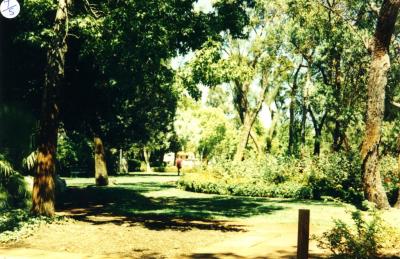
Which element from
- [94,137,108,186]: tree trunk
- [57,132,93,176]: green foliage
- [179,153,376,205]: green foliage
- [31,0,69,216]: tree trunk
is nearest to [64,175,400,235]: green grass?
[31,0,69,216]: tree trunk

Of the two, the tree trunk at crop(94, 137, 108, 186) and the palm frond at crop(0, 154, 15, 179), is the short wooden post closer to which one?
the palm frond at crop(0, 154, 15, 179)

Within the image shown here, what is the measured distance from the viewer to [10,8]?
10.7m

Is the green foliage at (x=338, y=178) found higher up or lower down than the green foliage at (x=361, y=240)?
higher up

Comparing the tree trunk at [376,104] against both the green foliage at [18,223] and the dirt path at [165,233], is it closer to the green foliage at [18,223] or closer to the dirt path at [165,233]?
the dirt path at [165,233]

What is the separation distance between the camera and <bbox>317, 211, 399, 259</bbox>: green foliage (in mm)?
8062

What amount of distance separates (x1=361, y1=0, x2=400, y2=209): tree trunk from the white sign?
41.5ft

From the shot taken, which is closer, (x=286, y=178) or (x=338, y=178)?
(x=338, y=178)

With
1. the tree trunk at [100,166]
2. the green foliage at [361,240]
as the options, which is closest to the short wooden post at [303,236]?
the green foliage at [361,240]

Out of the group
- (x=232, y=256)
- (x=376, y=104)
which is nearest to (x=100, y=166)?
(x=376, y=104)

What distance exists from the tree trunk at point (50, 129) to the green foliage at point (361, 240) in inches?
325

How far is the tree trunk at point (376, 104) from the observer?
52.9ft

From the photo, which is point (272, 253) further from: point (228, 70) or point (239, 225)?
point (228, 70)

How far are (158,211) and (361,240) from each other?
31.7 feet

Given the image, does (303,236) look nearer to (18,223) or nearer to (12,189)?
(18,223)
